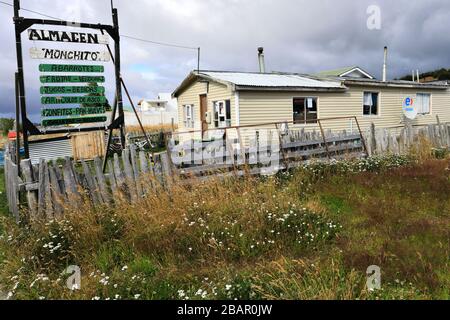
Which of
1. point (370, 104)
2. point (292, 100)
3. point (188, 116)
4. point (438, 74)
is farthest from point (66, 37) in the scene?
point (438, 74)

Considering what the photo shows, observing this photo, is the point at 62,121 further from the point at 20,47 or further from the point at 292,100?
the point at 292,100

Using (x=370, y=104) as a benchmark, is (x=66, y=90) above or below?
below

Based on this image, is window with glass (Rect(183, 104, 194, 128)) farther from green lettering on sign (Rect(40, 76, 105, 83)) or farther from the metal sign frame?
green lettering on sign (Rect(40, 76, 105, 83))

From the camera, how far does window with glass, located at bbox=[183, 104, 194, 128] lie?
704 inches

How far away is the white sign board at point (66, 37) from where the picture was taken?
6.69 meters

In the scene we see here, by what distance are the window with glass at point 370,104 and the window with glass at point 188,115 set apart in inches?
356

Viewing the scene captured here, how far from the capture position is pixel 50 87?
7.06m

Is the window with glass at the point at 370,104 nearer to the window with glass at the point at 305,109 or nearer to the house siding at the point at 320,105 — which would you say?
the house siding at the point at 320,105

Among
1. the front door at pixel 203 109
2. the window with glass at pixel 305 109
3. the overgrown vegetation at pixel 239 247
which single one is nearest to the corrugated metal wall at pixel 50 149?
the front door at pixel 203 109

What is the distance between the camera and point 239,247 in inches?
157

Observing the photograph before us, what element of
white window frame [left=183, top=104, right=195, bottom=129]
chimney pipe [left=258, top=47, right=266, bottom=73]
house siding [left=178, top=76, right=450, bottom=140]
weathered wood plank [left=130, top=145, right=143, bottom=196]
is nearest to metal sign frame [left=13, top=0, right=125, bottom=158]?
weathered wood plank [left=130, top=145, right=143, bottom=196]

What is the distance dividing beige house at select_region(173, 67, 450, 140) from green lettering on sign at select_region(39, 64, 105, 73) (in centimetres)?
509

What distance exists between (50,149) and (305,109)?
1179 cm

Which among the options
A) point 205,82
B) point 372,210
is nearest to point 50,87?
point 372,210
